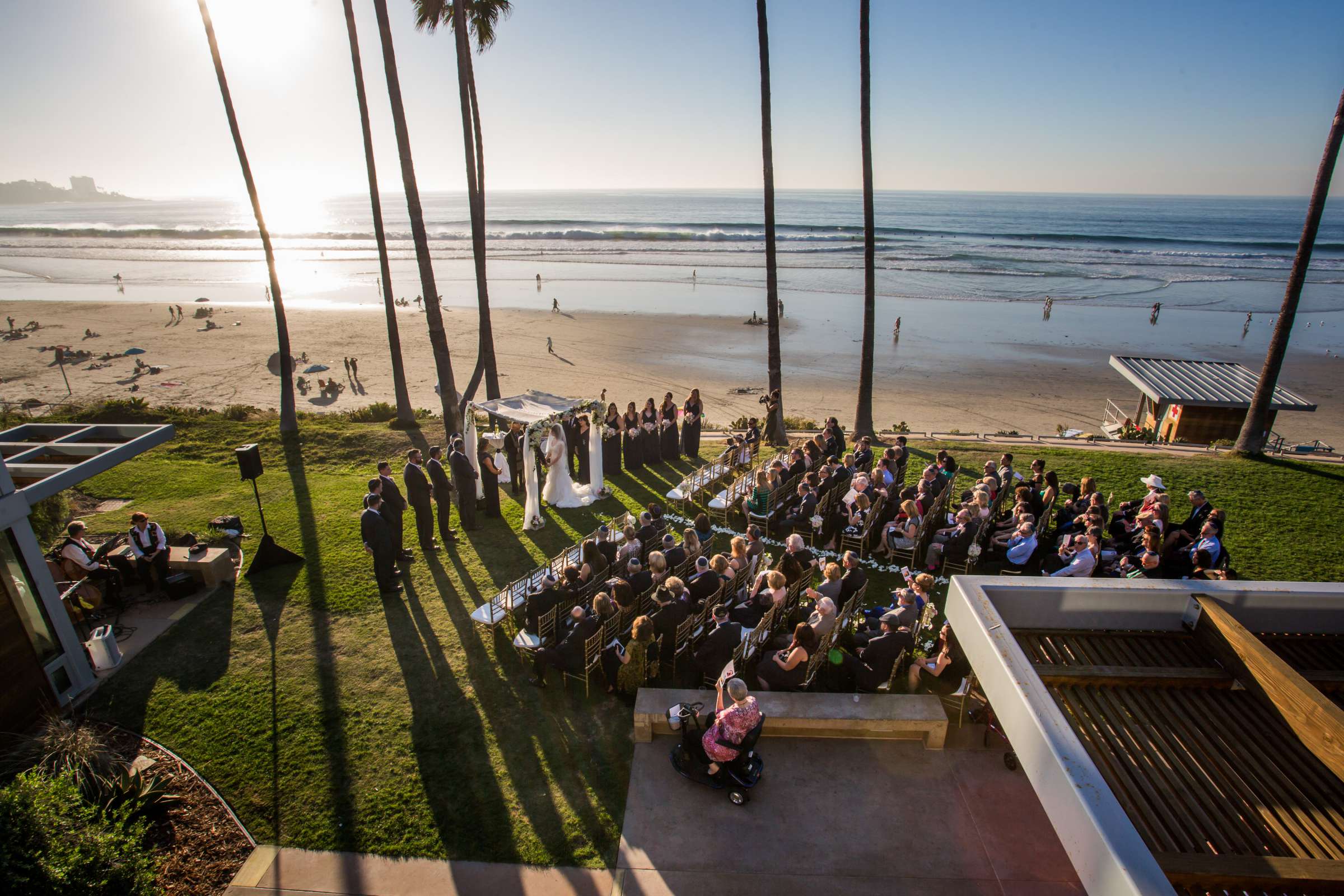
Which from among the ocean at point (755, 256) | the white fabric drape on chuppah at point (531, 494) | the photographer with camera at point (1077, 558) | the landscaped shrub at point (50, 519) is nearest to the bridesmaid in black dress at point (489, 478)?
the white fabric drape on chuppah at point (531, 494)

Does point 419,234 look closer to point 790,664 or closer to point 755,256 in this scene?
point 790,664

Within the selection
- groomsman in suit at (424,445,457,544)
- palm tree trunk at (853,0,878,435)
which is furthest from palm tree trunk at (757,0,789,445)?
groomsman in suit at (424,445,457,544)

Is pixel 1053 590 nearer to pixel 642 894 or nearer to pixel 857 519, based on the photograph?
pixel 642 894

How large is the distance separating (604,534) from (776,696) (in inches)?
141

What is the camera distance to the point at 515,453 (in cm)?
1287

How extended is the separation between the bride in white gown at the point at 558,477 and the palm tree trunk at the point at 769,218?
5766 mm

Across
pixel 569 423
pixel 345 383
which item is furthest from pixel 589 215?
pixel 569 423

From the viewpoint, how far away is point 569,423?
13.7 meters

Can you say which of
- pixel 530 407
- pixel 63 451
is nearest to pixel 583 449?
pixel 530 407

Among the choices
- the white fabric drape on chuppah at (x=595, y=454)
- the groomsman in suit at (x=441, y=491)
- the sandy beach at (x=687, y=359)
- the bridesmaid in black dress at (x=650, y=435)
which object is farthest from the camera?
the sandy beach at (x=687, y=359)

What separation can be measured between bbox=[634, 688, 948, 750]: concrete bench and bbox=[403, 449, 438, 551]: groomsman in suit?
517 cm

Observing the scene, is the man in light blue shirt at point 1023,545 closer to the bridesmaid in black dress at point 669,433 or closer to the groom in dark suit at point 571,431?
the bridesmaid in black dress at point 669,433

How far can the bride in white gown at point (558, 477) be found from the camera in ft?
39.5

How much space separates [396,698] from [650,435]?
821cm
